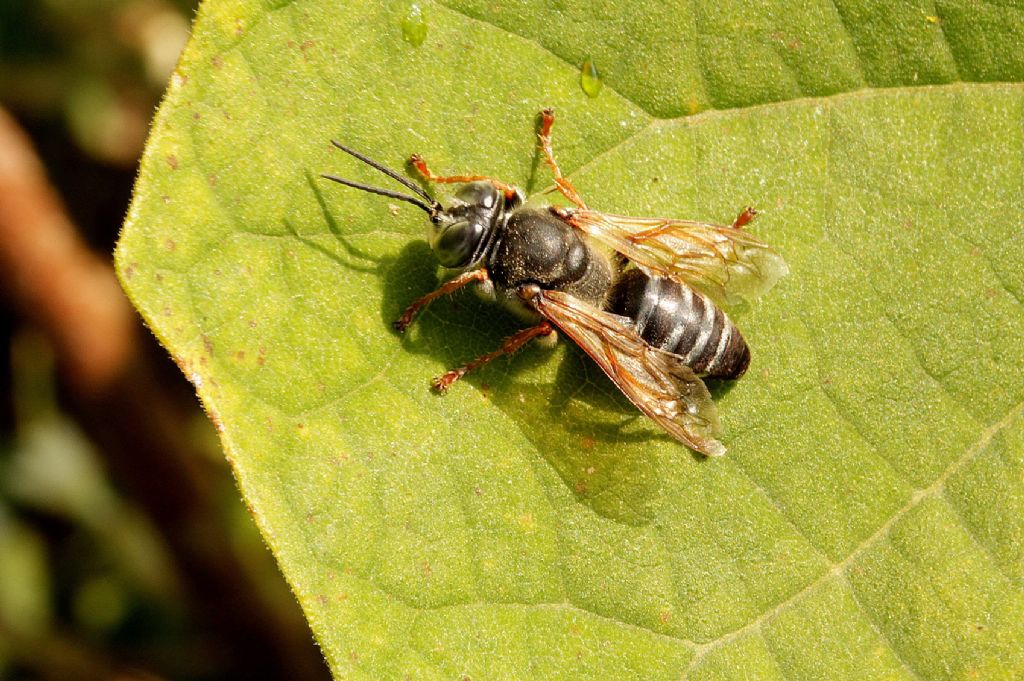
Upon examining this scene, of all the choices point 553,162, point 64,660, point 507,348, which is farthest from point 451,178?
point 64,660

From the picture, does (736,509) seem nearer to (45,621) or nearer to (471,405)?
(471,405)

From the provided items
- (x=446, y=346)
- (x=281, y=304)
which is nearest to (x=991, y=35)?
(x=446, y=346)

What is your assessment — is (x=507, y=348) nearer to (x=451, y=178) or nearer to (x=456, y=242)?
(x=456, y=242)

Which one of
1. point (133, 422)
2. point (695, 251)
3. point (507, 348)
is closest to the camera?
point (507, 348)

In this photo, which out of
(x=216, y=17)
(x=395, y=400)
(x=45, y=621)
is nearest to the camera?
(x=216, y=17)

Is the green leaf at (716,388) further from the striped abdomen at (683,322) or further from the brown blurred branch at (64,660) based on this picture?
the brown blurred branch at (64,660)

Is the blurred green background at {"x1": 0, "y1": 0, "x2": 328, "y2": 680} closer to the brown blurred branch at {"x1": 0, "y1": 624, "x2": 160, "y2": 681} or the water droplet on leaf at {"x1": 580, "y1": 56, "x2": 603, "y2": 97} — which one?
the brown blurred branch at {"x1": 0, "y1": 624, "x2": 160, "y2": 681}

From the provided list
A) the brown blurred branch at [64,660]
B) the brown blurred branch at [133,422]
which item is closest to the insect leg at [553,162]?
the brown blurred branch at [133,422]
